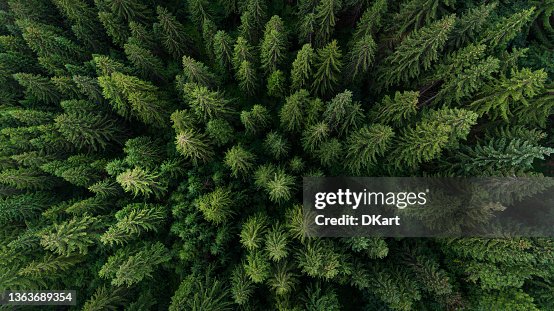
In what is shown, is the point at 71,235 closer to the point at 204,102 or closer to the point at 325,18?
A: the point at 204,102

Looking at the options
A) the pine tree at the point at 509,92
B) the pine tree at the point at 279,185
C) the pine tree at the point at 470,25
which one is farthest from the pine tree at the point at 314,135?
the pine tree at the point at 470,25

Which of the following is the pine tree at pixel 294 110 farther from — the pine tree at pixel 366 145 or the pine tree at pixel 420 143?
the pine tree at pixel 420 143

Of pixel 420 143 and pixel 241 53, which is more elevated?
pixel 241 53

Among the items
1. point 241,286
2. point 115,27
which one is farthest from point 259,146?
point 115,27

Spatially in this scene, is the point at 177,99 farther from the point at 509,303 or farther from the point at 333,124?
the point at 509,303

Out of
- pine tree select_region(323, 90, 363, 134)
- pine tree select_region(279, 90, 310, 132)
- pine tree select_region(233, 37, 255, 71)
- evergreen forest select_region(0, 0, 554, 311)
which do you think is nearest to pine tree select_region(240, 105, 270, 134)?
evergreen forest select_region(0, 0, 554, 311)

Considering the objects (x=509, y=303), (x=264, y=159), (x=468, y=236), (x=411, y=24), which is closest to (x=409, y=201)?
(x=468, y=236)

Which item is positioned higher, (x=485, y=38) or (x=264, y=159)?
(x=485, y=38)
